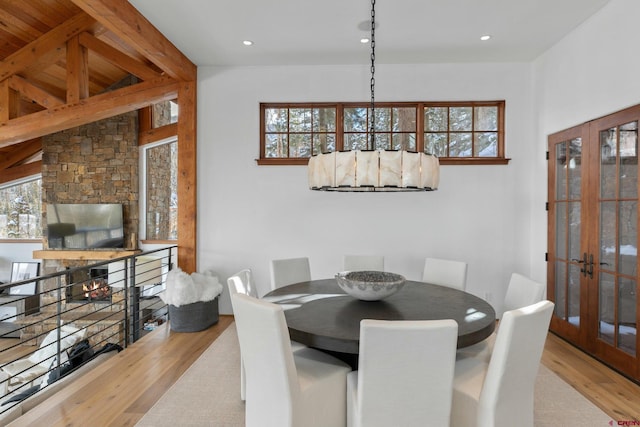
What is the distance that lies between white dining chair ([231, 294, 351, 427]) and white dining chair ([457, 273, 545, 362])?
2.70 ft

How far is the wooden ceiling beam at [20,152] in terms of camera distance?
699cm

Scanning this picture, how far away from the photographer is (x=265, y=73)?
4.16m

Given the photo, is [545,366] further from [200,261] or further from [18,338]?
[18,338]

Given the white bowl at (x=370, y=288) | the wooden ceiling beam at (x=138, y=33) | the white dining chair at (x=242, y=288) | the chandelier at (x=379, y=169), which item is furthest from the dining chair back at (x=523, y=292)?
the wooden ceiling beam at (x=138, y=33)

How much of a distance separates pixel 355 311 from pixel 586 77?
9.76 feet

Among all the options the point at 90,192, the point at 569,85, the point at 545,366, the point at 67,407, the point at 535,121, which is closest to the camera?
the point at 67,407

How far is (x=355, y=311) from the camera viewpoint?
212 cm

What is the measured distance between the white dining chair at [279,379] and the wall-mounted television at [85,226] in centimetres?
528

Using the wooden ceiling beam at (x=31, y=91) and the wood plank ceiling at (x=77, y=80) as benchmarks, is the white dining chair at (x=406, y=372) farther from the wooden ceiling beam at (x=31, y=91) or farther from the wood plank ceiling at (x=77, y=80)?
the wooden ceiling beam at (x=31, y=91)

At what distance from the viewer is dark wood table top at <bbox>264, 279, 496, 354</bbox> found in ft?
5.79

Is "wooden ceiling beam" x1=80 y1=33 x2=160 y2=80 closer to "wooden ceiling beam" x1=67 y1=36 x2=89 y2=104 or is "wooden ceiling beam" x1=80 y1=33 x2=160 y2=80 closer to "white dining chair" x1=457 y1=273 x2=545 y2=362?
"wooden ceiling beam" x1=67 y1=36 x2=89 y2=104

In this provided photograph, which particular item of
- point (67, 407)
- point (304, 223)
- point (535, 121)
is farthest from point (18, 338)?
point (535, 121)

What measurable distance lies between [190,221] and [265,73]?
196cm

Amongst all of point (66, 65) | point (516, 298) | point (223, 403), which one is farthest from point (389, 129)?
point (66, 65)
